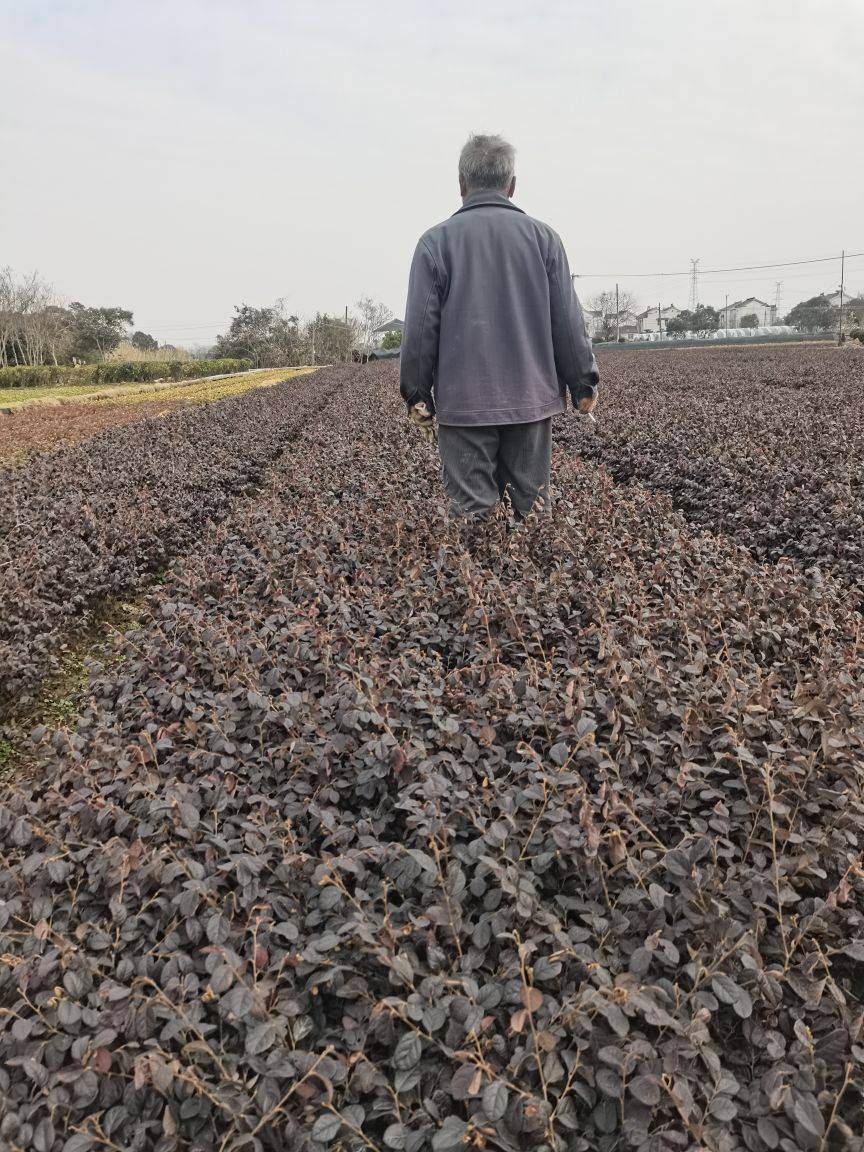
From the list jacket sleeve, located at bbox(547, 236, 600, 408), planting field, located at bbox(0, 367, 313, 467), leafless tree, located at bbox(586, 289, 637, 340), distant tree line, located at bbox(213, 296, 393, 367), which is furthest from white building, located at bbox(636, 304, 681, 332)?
jacket sleeve, located at bbox(547, 236, 600, 408)

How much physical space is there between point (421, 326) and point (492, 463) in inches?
32.0

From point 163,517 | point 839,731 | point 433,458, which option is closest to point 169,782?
point 839,731

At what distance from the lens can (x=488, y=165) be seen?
3.79 m

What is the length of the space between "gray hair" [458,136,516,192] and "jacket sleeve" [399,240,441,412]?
45cm

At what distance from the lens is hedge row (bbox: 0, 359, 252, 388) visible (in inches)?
1508

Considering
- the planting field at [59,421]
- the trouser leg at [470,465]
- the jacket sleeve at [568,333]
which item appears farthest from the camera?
the planting field at [59,421]

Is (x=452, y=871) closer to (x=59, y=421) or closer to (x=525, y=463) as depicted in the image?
(x=525, y=463)

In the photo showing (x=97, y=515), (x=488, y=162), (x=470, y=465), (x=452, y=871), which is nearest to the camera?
(x=452, y=871)

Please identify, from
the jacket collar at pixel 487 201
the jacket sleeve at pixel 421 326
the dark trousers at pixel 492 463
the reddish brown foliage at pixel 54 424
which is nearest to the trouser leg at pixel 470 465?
the dark trousers at pixel 492 463

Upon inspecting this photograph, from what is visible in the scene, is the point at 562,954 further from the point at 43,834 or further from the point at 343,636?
the point at 343,636

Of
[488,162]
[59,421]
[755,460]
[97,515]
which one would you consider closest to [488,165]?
[488,162]

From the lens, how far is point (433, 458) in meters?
6.51

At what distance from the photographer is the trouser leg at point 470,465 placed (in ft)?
13.1

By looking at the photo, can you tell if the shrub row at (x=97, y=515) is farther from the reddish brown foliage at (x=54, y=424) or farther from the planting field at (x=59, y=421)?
the planting field at (x=59, y=421)
